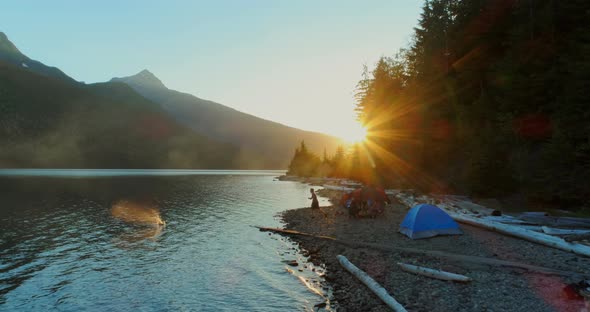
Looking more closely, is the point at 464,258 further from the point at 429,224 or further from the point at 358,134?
the point at 358,134

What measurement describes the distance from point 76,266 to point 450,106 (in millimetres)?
Result: 45328

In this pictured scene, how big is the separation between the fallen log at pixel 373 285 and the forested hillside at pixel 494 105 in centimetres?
1800

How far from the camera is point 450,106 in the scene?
44.5 meters

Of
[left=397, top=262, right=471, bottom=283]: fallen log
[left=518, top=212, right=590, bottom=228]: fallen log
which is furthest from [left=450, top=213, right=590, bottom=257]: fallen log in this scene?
[left=397, top=262, right=471, bottom=283]: fallen log

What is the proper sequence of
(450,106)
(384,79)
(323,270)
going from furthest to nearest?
(384,79) < (450,106) < (323,270)

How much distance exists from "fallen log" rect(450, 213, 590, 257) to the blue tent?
Answer: 2233 millimetres

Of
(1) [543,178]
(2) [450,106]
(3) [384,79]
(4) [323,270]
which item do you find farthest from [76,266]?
(3) [384,79]

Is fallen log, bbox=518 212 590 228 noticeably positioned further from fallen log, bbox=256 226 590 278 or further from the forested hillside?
fallen log, bbox=256 226 590 278

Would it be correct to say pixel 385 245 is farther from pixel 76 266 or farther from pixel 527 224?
pixel 76 266

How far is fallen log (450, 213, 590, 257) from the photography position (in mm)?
12867

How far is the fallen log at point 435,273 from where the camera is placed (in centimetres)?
1106

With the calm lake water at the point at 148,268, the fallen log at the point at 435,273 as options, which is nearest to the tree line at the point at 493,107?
the fallen log at the point at 435,273

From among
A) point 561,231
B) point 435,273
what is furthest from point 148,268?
point 561,231

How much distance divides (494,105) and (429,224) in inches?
1078
